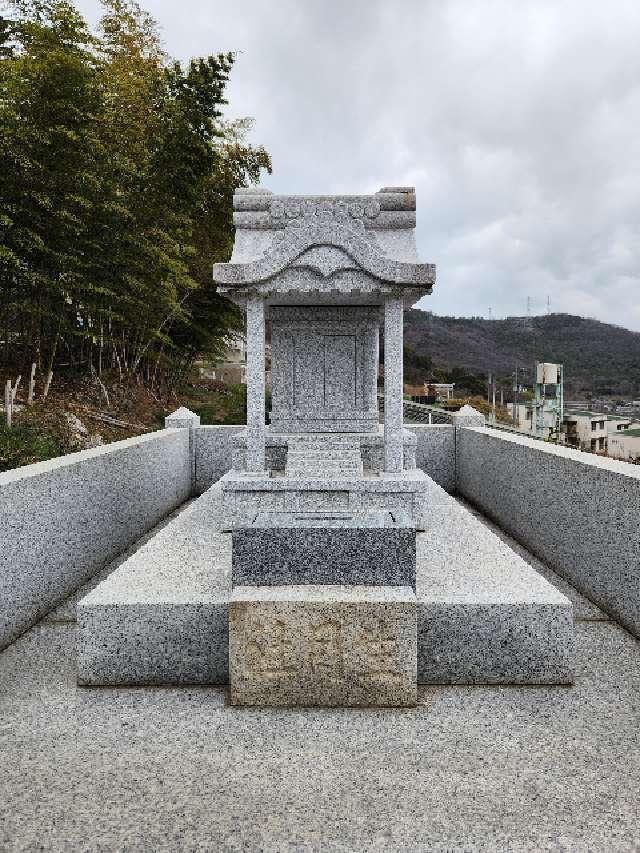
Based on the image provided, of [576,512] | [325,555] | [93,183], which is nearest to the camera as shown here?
[325,555]

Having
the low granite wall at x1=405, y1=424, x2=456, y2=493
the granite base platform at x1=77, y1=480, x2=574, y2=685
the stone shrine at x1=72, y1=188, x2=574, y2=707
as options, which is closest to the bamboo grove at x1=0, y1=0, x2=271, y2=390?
the stone shrine at x1=72, y1=188, x2=574, y2=707

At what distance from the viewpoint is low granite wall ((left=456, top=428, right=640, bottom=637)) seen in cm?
421

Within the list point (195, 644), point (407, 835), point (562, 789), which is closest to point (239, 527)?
point (195, 644)

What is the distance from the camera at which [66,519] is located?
4.83m

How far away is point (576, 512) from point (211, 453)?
5.63m

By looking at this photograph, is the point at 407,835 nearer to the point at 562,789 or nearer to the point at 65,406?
the point at 562,789

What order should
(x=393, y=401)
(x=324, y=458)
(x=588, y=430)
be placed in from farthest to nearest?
(x=588, y=430), (x=324, y=458), (x=393, y=401)

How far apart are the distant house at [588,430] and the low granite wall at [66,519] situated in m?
24.6

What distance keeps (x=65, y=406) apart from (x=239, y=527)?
7793mm

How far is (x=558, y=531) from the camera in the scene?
17.8ft

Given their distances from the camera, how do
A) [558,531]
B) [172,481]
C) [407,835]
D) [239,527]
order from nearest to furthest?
[407,835], [239,527], [558,531], [172,481]

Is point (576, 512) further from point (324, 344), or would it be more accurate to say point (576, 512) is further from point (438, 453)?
point (438, 453)

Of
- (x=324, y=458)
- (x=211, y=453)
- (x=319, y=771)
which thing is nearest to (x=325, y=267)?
(x=324, y=458)

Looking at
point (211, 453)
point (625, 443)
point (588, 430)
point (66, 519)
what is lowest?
point (625, 443)
